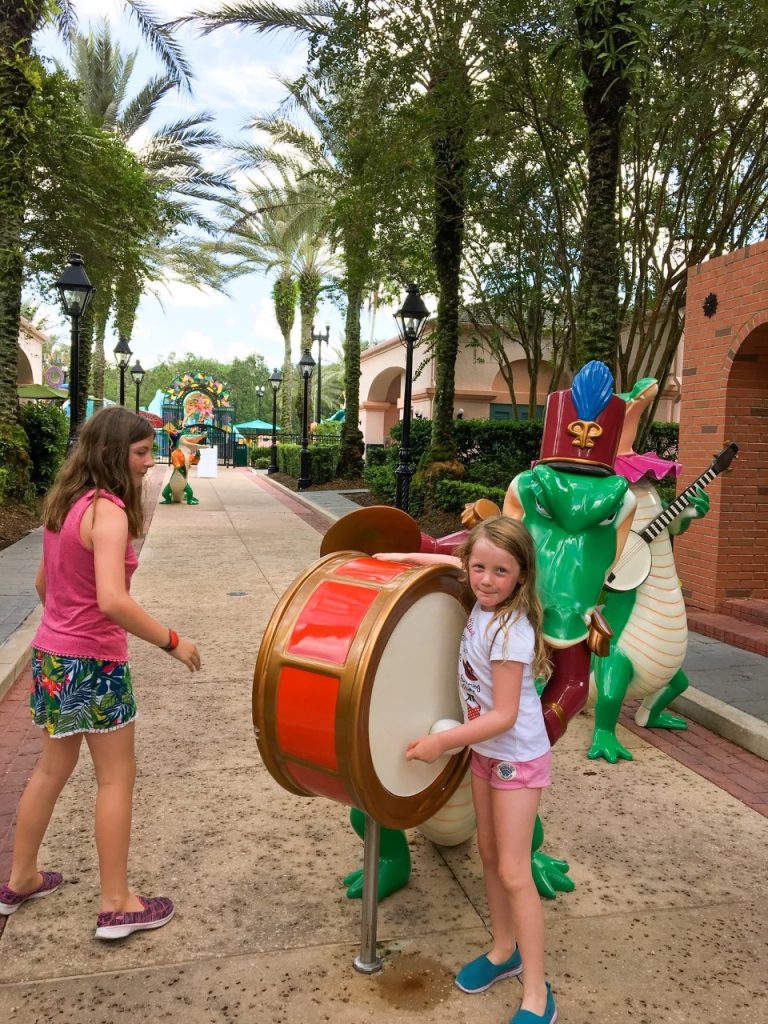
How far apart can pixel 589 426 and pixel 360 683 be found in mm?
1356

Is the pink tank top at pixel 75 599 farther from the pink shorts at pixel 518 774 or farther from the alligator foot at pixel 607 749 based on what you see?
the alligator foot at pixel 607 749

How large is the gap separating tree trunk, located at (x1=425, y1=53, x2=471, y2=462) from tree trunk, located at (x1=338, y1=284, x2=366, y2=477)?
7608 millimetres

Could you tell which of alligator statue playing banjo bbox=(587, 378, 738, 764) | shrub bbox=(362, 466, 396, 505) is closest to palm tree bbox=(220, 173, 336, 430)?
shrub bbox=(362, 466, 396, 505)

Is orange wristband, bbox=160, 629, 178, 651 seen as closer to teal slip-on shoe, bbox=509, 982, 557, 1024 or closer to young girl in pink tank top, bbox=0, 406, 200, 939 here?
young girl in pink tank top, bbox=0, 406, 200, 939

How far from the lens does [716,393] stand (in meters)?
7.54

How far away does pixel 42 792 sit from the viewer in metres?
2.60

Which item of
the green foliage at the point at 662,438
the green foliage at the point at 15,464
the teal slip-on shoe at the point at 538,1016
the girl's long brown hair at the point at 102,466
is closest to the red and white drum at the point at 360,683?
the teal slip-on shoe at the point at 538,1016

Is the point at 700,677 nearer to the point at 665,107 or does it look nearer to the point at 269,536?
the point at 665,107

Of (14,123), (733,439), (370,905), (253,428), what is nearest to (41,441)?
(14,123)

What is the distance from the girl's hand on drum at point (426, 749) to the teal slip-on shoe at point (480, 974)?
2.41 ft

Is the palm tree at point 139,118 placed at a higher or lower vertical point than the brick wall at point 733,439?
higher

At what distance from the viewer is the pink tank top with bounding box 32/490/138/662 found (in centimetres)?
245

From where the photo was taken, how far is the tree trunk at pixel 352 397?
21.3 metres

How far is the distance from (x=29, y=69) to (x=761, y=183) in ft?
35.3
